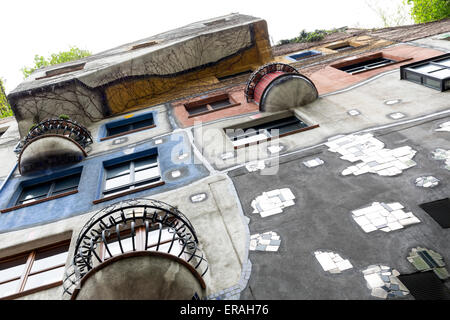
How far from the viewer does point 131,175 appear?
1494 centimetres

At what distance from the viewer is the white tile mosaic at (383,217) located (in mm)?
8516

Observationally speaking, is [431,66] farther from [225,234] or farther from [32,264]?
[32,264]

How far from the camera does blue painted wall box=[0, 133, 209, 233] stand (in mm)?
12430

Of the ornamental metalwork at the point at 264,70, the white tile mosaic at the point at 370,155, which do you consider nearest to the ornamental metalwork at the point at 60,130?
the ornamental metalwork at the point at 264,70

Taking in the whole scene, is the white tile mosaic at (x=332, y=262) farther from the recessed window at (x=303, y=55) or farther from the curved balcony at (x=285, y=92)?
the recessed window at (x=303, y=55)

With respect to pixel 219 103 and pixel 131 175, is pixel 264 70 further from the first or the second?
pixel 131 175

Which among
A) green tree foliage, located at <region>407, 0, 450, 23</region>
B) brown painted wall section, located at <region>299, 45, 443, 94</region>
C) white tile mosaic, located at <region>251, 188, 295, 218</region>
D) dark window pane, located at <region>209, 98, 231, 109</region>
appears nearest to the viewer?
white tile mosaic, located at <region>251, 188, 295, 218</region>

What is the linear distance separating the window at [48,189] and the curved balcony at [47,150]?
92 cm

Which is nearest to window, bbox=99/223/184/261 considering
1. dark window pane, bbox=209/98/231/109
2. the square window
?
the square window

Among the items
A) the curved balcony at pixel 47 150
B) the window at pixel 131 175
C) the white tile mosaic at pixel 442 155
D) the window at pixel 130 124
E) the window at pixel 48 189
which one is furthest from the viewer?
the window at pixel 130 124

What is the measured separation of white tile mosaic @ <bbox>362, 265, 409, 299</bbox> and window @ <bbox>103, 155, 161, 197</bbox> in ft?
29.9

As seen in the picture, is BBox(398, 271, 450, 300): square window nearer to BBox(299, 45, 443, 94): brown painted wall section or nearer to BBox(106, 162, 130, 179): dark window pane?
BBox(106, 162, 130, 179): dark window pane

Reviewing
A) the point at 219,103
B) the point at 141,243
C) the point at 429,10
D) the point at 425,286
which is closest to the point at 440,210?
the point at 425,286

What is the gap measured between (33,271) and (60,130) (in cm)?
923
